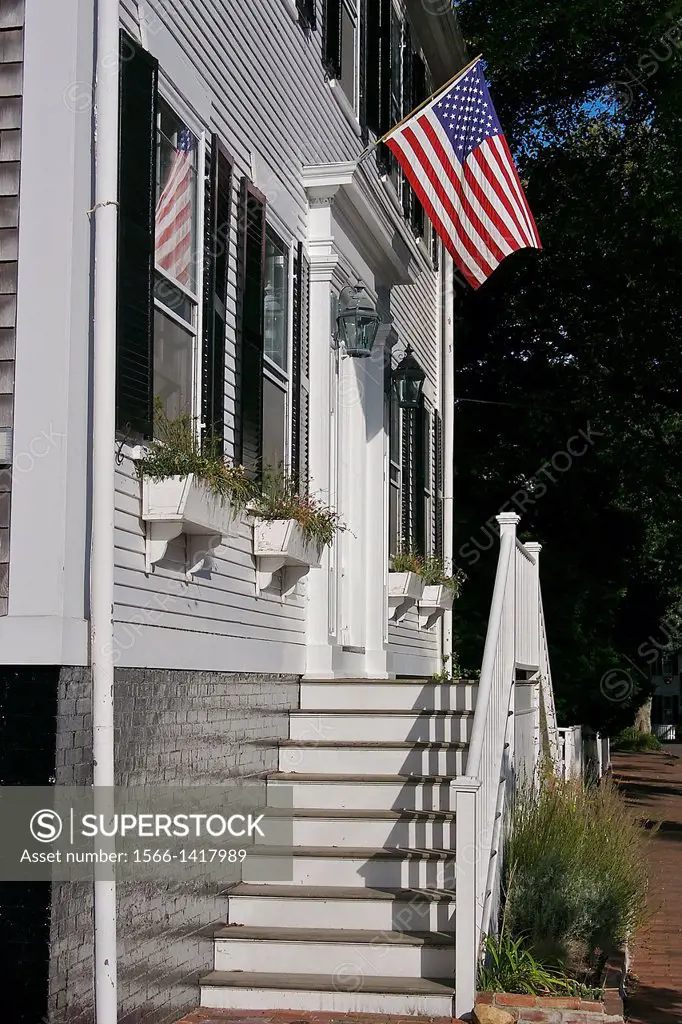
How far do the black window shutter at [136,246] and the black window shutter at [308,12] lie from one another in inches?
135

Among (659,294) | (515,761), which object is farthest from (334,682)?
(659,294)

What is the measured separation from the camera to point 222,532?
6078 millimetres

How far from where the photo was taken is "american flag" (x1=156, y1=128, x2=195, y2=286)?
596 cm

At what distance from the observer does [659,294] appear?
1802 centimetres

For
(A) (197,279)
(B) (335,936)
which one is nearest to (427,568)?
(B) (335,936)

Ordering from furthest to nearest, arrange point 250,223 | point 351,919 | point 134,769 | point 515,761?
point 515,761 < point 250,223 < point 351,919 < point 134,769

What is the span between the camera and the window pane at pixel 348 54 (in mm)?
10238

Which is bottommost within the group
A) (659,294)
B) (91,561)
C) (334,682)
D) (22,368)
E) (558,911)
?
(558,911)

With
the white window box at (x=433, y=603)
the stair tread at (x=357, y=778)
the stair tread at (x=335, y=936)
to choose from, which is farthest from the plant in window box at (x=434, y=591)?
the stair tread at (x=335, y=936)

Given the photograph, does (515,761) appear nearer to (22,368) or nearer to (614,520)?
(22,368)

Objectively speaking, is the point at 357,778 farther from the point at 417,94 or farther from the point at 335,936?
the point at 417,94

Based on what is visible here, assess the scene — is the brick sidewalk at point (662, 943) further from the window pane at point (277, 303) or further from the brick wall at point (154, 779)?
the window pane at point (277, 303)

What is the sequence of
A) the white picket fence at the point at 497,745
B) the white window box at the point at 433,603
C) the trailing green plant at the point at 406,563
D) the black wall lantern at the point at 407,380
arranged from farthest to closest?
the white window box at the point at 433,603 → the trailing green plant at the point at 406,563 → the black wall lantern at the point at 407,380 → the white picket fence at the point at 497,745

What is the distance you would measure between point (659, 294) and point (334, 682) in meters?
11.6
